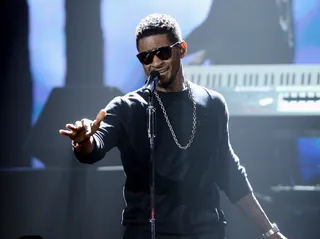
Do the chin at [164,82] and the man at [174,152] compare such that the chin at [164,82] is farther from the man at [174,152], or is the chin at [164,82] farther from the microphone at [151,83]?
the microphone at [151,83]

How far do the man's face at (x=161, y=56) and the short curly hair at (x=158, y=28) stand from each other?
0.01m

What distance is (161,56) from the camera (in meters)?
1.56

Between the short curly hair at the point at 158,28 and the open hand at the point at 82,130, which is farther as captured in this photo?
the short curly hair at the point at 158,28

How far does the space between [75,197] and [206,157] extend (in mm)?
Answer: 798

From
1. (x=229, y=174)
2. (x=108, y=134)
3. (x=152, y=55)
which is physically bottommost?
(x=229, y=174)

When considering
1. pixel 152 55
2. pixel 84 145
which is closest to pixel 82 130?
pixel 84 145

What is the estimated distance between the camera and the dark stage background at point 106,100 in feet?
7.10

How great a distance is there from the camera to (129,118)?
5.20ft

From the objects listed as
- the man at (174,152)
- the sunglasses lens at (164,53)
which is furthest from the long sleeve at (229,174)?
the sunglasses lens at (164,53)

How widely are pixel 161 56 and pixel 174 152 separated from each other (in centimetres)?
30

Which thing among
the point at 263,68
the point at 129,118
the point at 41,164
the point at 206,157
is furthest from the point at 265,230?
the point at 41,164

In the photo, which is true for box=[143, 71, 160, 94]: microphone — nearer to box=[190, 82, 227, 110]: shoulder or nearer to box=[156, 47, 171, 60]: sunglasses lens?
box=[156, 47, 171, 60]: sunglasses lens

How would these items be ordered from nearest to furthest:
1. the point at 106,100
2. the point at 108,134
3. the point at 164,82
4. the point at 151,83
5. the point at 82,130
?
the point at 82,130 < the point at 151,83 < the point at 108,134 < the point at 164,82 < the point at 106,100

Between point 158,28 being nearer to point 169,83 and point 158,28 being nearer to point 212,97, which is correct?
point 169,83
